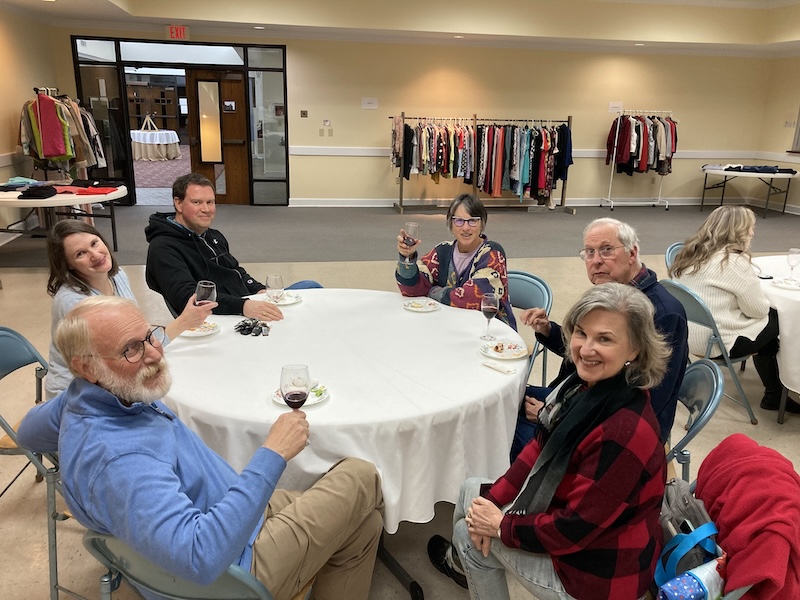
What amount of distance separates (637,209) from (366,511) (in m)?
9.88

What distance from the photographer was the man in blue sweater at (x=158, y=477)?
1194mm

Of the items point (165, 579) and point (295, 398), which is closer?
point (165, 579)

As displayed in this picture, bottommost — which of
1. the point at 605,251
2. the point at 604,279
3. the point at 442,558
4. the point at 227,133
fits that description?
the point at 442,558

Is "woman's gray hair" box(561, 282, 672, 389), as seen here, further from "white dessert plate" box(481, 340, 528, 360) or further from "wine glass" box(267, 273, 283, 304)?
"wine glass" box(267, 273, 283, 304)

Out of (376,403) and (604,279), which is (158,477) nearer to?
(376,403)

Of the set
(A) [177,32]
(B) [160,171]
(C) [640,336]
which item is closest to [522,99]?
(A) [177,32]

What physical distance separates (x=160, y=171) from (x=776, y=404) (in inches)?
546

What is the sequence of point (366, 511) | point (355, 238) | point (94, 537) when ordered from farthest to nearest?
point (355, 238) < point (366, 511) < point (94, 537)

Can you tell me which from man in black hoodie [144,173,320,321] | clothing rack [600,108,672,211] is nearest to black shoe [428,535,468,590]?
man in black hoodie [144,173,320,321]

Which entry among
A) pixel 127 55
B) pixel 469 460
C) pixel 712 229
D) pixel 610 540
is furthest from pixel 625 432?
pixel 127 55

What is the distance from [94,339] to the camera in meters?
1.31

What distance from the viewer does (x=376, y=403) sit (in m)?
1.85

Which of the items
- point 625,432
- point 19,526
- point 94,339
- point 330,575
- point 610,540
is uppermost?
point 94,339

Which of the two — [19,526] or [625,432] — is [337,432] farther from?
[19,526]
